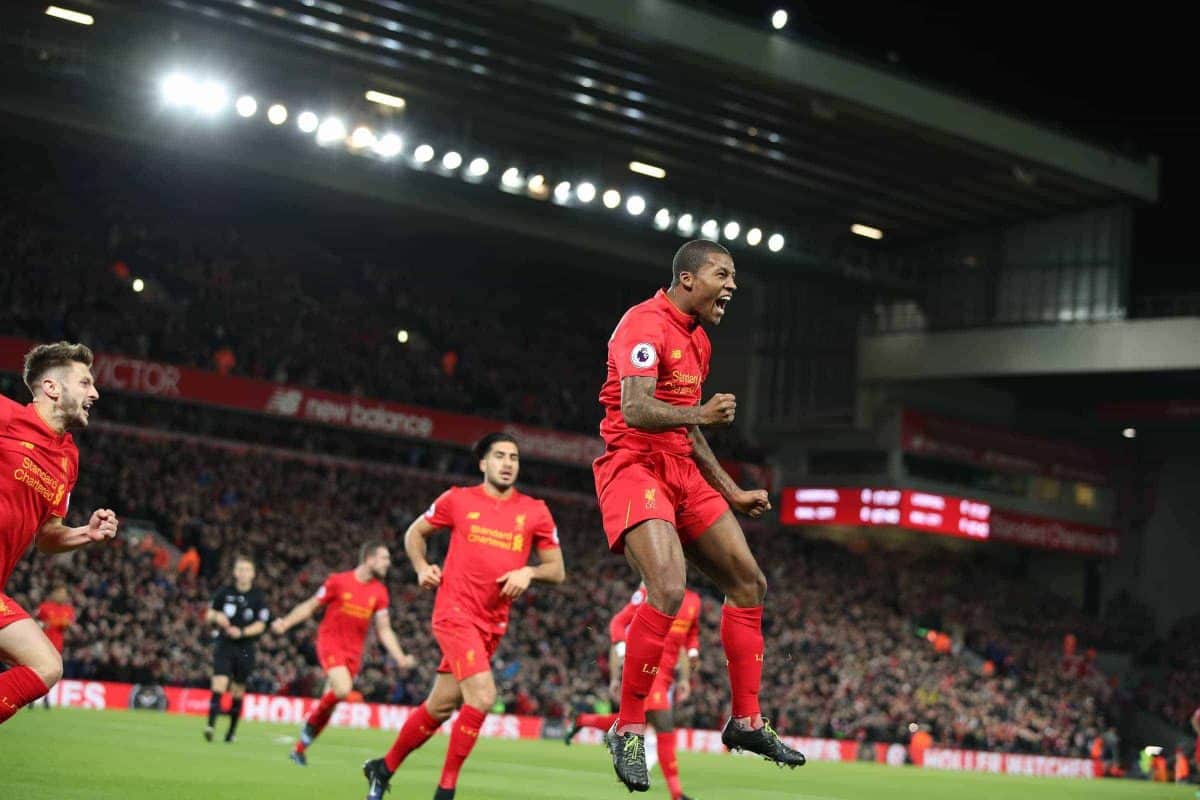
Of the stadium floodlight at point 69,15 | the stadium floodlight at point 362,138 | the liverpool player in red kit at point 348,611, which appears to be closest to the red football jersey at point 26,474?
the liverpool player in red kit at point 348,611

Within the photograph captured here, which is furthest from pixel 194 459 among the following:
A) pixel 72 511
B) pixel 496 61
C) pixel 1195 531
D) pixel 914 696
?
pixel 1195 531

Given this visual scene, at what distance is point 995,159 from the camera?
43438 mm

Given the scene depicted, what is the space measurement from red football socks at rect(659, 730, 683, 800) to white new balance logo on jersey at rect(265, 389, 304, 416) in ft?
86.8

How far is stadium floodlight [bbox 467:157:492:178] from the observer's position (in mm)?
39781

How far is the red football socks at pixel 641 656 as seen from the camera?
27.9ft

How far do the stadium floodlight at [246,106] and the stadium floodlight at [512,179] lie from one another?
262 inches

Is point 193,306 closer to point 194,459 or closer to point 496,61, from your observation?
point 194,459

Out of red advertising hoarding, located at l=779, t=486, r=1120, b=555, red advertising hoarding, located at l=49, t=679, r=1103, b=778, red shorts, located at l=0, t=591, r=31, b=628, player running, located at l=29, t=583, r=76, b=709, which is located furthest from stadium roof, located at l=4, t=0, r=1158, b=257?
red shorts, located at l=0, t=591, r=31, b=628

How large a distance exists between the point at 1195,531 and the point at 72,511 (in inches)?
1560

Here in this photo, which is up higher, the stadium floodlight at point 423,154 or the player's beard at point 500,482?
the stadium floodlight at point 423,154

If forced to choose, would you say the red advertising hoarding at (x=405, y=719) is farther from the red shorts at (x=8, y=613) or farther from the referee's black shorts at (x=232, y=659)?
the red shorts at (x=8, y=613)

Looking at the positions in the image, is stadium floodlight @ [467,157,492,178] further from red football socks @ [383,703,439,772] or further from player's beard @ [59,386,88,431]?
player's beard @ [59,386,88,431]

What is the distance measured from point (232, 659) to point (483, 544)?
32.5 feet

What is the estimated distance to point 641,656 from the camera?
28.1ft
